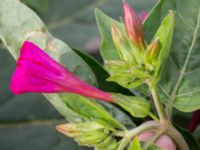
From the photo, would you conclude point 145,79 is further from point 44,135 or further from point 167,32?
point 44,135

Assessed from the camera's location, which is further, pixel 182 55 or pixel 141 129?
pixel 182 55

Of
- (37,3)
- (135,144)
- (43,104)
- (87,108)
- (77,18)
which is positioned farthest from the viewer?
(77,18)

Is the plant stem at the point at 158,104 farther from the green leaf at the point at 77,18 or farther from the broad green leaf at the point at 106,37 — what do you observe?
the green leaf at the point at 77,18

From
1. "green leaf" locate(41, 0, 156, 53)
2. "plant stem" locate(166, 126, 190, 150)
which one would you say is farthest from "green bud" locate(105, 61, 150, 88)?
"green leaf" locate(41, 0, 156, 53)

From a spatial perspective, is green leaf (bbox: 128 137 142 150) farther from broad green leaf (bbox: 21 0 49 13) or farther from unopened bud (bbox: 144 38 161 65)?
broad green leaf (bbox: 21 0 49 13)

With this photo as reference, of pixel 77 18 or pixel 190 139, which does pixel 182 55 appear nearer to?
pixel 190 139

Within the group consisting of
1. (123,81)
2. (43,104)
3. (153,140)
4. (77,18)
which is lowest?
(43,104)

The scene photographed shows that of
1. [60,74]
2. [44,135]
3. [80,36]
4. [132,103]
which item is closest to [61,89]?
[60,74]

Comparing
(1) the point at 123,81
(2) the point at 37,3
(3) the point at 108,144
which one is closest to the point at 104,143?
(3) the point at 108,144
